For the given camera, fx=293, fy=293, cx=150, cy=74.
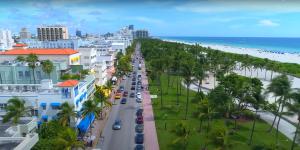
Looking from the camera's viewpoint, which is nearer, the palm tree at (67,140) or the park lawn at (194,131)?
the palm tree at (67,140)

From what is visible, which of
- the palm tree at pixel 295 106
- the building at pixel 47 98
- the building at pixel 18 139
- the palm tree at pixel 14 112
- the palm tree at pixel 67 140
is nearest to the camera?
the building at pixel 18 139

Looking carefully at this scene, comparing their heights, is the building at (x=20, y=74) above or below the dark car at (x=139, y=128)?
above

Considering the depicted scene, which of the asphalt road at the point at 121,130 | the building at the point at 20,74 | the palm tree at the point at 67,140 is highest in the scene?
the building at the point at 20,74

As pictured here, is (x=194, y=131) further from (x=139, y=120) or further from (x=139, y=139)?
(x=139, y=120)

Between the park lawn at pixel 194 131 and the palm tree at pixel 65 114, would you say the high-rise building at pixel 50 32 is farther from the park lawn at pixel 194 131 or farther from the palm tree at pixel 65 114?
the palm tree at pixel 65 114

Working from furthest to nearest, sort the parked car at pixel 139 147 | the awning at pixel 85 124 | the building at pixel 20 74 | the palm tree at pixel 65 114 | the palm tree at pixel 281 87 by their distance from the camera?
the building at pixel 20 74 → the awning at pixel 85 124 → the palm tree at pixel 281 87 → the parked car at pixel 139 147 → the palm tree at pixel 65 114

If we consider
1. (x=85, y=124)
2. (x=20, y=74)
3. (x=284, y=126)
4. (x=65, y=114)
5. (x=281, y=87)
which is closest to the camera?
(x=65, y=114)

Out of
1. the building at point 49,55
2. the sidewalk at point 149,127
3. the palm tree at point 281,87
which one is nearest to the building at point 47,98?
the sidewalk at point 149,127

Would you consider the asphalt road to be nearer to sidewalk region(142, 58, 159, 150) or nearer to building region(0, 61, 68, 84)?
sidewalk region(142, 58, 159, 150)

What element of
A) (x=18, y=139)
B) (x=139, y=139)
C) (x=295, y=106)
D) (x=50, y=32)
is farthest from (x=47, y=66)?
(x=50, y=32)
